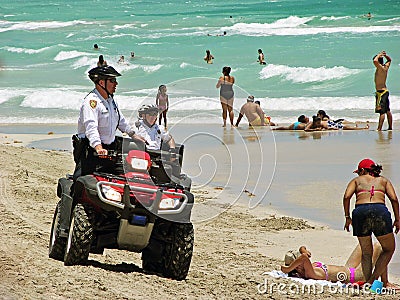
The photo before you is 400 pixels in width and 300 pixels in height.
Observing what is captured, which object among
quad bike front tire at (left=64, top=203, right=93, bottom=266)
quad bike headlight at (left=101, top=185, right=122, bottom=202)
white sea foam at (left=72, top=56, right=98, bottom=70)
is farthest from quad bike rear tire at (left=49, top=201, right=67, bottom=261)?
white sea foam at (left=72, top=56, right=98, bottom=70)

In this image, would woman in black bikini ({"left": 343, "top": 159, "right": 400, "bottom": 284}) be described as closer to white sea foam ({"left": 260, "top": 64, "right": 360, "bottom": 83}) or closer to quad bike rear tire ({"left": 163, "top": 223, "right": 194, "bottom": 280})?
quad bike rear tire ({"left": 163, "top": 223, "right": 194, "bottom": 280})

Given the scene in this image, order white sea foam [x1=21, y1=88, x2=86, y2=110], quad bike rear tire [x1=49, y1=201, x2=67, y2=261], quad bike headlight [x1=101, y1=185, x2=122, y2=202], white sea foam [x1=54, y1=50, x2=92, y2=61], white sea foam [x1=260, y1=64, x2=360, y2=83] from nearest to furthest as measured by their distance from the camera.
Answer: quad bike headlight [x1=101, y1=185, x2=122, y2=202] → quad bike rear tire [x1=49, y1=201, x2=67, y2=261] → white sea foam [x1=21, y1=88, x2=86, y2=110] → white sea foam [x1=260, y1=64, x2=360, y2=83] → white sea foam [x1=54, y1=50, x2=92, y2=61]

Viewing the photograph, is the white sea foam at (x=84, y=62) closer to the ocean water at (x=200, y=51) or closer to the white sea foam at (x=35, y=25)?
the ocean water at (x=200, y=51)

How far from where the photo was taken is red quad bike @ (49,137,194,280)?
6379 mm

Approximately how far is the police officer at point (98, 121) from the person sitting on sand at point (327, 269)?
73.8 inches

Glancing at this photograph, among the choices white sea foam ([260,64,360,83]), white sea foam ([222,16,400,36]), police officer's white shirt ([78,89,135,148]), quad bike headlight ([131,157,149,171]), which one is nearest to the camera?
quad bike headlight ([131,157,149,171])

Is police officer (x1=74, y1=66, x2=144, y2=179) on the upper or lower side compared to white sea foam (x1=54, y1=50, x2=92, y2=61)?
lower

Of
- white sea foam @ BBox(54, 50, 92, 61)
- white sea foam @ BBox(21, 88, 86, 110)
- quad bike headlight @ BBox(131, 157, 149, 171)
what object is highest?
white sea foam @ BBox(54, 50, 92, 61)

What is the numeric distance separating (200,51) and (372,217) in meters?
42.8

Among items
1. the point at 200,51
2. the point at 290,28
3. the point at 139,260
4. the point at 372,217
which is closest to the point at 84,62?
the point at 200,51

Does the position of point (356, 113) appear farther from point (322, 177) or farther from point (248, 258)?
point (248, 258)

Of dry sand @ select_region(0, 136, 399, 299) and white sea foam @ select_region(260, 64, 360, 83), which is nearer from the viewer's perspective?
dry sand @ select_region(0, 136, 399, 299)

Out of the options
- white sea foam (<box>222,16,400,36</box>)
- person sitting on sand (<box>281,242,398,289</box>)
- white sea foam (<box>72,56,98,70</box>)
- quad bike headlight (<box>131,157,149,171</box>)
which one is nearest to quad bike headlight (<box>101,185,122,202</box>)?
quad bike headlight (<box>131,157,149,171</box>)

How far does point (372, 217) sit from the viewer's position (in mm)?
7188
